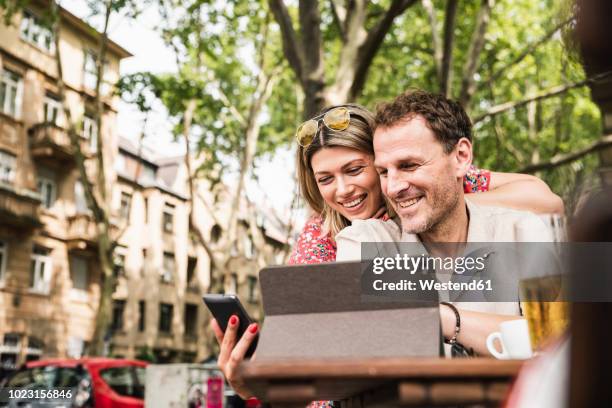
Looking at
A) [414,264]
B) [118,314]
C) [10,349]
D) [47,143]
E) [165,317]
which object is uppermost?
[47,143]

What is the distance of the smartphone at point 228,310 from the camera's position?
6.47 feet

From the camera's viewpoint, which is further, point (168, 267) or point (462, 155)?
point (168, 267)

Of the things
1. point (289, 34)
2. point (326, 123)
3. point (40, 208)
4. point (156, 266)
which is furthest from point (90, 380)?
point (156, 266)

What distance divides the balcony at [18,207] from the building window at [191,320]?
15.0 metres

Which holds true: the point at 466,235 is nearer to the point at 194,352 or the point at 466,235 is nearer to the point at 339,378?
the point at 339,378

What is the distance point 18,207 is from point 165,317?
13.9m

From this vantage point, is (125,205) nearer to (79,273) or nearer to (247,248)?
(79,273)

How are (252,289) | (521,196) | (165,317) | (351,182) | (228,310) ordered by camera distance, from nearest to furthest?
(228,310) → (521,196) → (351,182) → (165,317) → (252,289)

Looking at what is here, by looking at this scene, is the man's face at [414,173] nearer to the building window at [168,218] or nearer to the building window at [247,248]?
the building window at [168,218]

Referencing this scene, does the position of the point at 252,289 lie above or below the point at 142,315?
above

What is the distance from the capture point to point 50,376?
977 centimetres

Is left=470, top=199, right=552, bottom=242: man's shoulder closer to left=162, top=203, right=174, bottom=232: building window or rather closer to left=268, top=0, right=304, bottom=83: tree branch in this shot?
left=268, top=0, right=304, bottom=83: tree branch

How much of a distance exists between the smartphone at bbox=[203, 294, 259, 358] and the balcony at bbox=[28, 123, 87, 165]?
24.7m

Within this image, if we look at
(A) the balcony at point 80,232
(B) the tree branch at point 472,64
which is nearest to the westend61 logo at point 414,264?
(B) the tree branch at point 472,64
